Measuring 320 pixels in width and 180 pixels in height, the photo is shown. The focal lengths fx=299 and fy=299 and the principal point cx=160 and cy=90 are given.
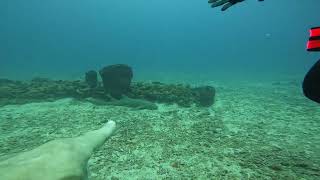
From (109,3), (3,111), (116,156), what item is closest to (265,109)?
(116,156)

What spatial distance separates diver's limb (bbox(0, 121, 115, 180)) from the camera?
2598 mm

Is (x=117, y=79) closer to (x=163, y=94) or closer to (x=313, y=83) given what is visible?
(x=163, y=94)

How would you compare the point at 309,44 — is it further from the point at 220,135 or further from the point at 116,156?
the point at 220,135

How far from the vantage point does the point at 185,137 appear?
8.00m

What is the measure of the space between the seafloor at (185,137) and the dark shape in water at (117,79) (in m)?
1.22

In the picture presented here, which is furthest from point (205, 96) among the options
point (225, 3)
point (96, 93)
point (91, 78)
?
point (225, 3)

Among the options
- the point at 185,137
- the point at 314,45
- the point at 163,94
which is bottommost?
the point at 185,137

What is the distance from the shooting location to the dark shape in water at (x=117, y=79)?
1249cm

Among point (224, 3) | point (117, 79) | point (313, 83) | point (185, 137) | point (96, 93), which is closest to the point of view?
point (313, 83)

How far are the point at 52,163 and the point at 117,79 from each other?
9.79 metres

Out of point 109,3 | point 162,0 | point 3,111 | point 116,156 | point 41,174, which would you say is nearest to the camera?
point 41,174

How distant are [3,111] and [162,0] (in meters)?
194

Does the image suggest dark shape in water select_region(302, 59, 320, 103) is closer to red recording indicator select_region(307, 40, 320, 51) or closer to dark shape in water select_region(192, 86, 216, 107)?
red recording indicator select_region(307, 40, 320, 51)

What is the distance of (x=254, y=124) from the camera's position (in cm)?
980
